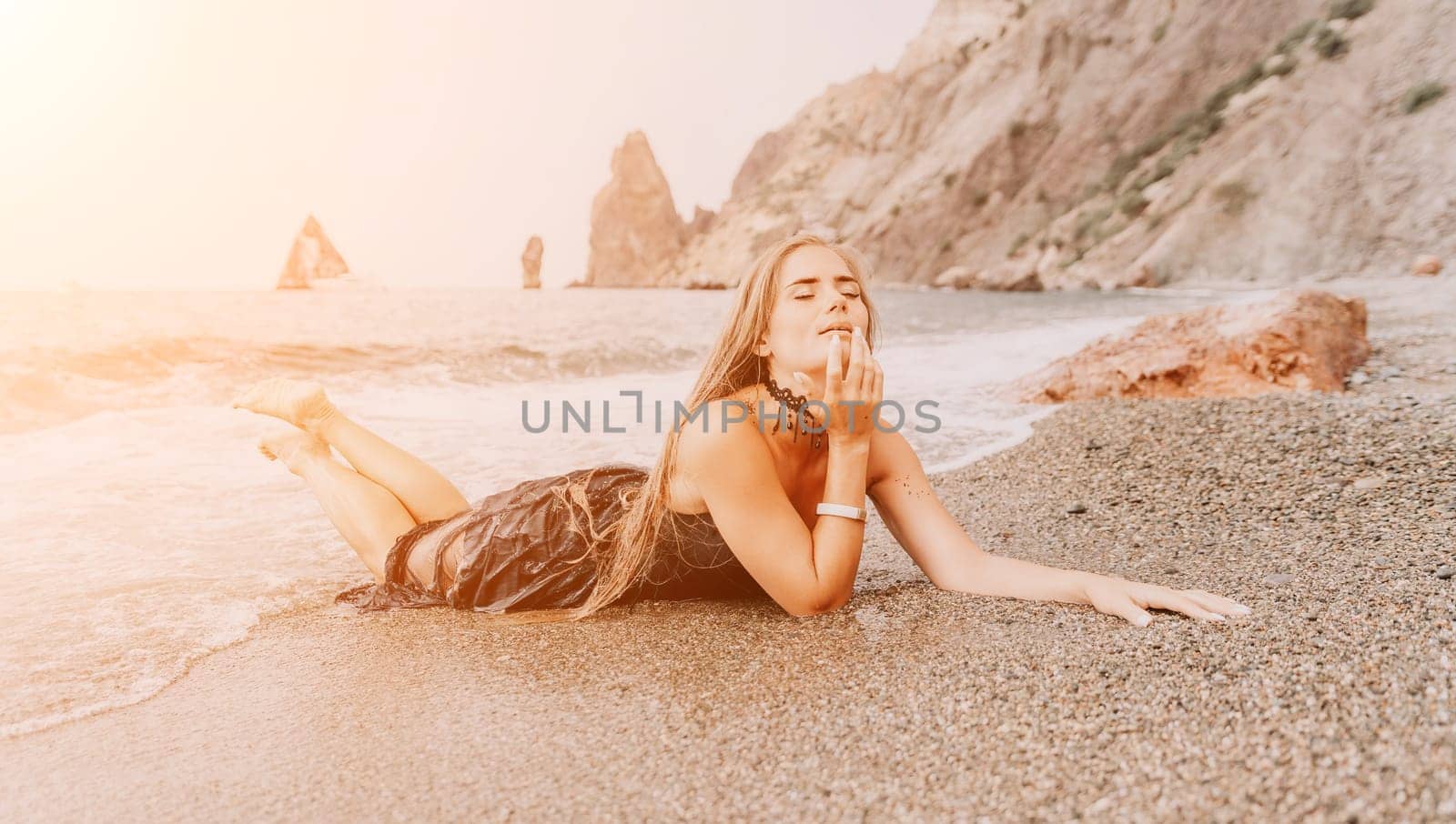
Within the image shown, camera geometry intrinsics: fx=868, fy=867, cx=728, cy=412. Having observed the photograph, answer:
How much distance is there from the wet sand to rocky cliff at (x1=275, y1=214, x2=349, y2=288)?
7118 centimetres

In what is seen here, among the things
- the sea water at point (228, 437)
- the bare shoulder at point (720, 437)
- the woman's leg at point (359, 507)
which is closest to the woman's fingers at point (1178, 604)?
the bare shoulder at point (720, 437)

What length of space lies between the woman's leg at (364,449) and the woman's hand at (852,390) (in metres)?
2.00

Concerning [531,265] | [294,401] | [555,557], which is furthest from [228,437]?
[531,265]

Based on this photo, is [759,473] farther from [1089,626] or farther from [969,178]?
[969,178]

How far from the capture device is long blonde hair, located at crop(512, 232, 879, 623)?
9.09 ft

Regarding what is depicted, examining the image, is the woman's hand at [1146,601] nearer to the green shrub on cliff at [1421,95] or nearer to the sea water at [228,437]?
the sea water at [228,437]

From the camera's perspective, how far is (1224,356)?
702 cm

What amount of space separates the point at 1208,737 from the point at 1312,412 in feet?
14.0

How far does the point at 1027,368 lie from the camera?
1098cm

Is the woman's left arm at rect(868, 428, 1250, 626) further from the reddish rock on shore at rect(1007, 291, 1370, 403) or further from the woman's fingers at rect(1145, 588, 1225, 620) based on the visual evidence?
the reddish rock on shore at rect(1007, 291, 1370, 403)

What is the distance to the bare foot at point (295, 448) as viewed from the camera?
3.80m

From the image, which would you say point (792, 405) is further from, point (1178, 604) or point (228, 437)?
point (228, 437)

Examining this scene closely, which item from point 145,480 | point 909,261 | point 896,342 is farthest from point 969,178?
point 145,480

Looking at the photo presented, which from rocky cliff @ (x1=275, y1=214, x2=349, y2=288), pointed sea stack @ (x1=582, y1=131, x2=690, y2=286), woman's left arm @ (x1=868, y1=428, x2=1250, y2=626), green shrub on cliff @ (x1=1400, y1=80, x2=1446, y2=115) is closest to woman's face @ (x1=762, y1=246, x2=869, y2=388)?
woman's left arm @ (x1=868, y1=428, x2=1250, y2=626)
